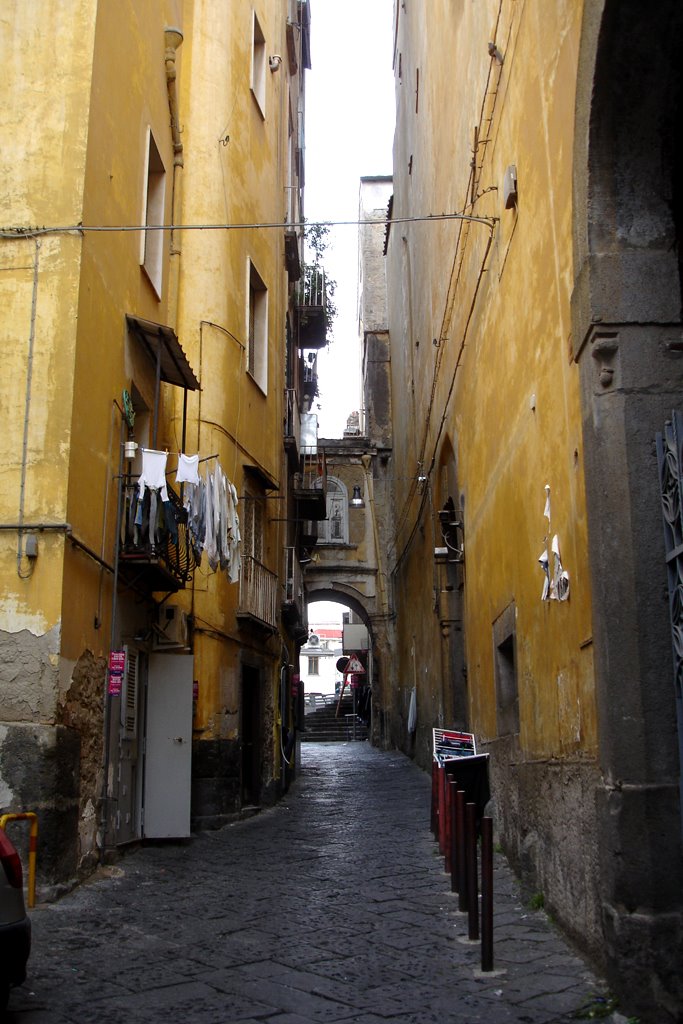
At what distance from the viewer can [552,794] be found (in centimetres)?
638

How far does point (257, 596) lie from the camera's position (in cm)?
1372

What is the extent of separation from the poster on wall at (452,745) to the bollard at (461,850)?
295cm

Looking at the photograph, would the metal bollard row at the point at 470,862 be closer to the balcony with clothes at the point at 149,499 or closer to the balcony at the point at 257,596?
the balcony with clothes at the point at 149,499

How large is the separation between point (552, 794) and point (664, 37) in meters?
4.32

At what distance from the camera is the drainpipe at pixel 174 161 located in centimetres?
1148

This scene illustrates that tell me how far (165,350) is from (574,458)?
18.5 ft

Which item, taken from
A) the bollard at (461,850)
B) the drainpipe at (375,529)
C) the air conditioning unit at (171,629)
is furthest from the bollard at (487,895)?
the drainpipe at (375,529)

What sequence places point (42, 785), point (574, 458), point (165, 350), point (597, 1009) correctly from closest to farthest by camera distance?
point (597, 1009) → point (574, 458) → point (42, 785) → point (165, 350)

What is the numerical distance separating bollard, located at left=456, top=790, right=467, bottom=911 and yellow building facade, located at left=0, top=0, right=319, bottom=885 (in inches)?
114

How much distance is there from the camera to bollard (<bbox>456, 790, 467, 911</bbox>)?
6317 millimetres

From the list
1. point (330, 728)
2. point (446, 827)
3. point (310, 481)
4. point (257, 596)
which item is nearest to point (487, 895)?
point (446, 827)

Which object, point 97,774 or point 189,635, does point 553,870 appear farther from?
point 189,635

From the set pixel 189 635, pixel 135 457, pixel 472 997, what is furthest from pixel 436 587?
pixel 472 997

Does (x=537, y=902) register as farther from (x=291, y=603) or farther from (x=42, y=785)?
(x=291, y=603)
